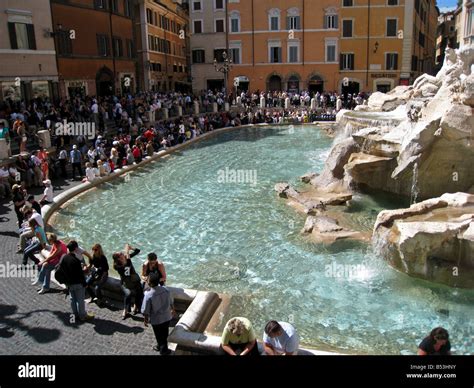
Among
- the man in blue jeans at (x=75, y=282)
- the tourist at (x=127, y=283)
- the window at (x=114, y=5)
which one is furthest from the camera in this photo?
the window at (x=114, y=5)

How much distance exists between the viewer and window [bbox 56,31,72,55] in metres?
29.3

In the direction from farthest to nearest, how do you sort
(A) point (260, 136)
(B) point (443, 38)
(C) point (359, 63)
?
(B) point (443, 38) < (C) point (359, 63) < (A) point (260, 136)

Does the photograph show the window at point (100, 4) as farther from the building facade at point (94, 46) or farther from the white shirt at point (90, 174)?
the white shirt at point (90, 174)

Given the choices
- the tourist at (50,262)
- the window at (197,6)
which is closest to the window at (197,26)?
the window at (197,6)

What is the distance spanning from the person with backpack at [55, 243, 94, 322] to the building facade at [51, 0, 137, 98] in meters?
24.5

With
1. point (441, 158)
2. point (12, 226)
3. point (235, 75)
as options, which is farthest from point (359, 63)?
point (12, 226)

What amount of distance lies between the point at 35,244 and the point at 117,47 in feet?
94.0

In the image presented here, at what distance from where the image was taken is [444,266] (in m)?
8.84

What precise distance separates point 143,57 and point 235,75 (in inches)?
342

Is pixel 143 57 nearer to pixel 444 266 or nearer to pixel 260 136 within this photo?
pixel 260 136

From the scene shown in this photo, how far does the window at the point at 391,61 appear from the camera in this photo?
144 ft

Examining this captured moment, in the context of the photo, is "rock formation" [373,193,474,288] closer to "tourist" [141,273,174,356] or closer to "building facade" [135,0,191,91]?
"tourist" [141,273,174,356]

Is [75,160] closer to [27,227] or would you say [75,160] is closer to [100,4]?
[27,227]

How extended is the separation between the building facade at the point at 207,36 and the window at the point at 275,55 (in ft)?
14.7
